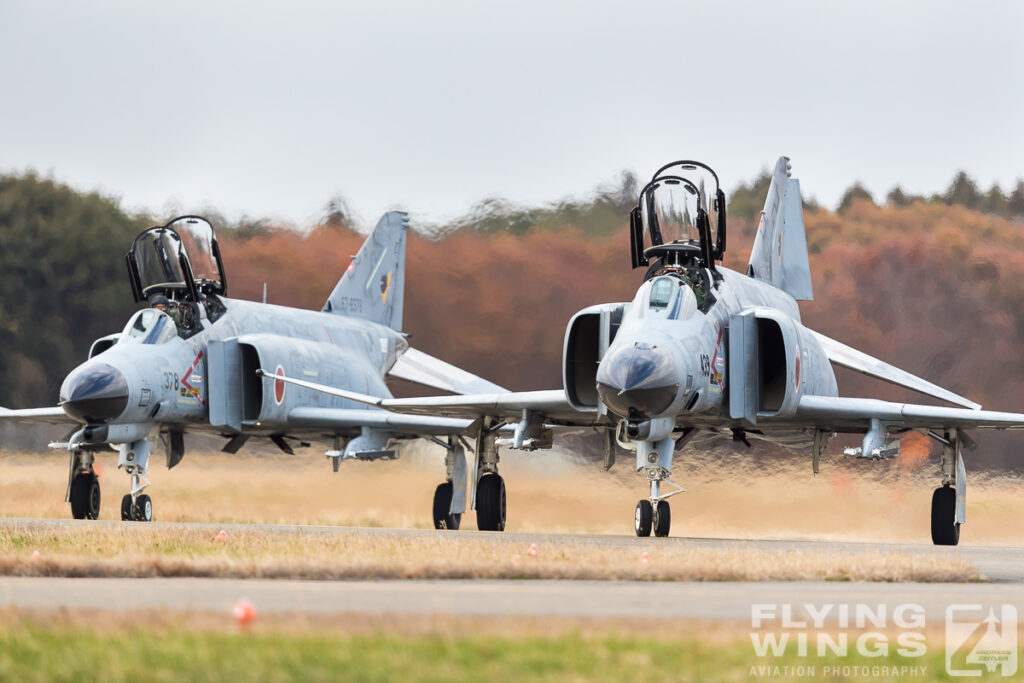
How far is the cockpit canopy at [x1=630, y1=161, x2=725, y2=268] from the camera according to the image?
1669cm

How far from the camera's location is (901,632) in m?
6.71

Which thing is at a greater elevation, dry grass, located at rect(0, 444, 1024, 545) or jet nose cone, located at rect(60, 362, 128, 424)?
jet nose cone, located at rect(60, 362, 128, 424)

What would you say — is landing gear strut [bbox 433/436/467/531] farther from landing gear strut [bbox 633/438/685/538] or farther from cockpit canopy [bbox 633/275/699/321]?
cockpit canopy [bbox 633/275/699/321]

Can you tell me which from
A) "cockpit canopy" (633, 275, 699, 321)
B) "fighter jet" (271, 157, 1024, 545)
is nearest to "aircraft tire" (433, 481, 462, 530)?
"fighter jet" (271, 157, 1024, 545)

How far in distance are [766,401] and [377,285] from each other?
1032 cm

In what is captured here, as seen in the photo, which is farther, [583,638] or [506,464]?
[506,464]

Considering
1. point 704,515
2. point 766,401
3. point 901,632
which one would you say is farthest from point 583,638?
point 704,515

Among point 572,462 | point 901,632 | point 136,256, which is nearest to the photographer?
point 901,632

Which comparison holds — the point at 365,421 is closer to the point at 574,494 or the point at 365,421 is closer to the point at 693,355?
the point at 574,494

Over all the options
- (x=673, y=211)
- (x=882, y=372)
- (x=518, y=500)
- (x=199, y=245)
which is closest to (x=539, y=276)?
(x=518, y=500)

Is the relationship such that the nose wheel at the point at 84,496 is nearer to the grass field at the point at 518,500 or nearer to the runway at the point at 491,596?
the grass field at the point at 518,500

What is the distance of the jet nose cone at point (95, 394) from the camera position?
61.7 ft

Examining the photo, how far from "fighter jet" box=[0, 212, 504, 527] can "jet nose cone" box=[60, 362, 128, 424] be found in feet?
0.04

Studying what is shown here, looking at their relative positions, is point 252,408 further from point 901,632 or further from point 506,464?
point 901,632
